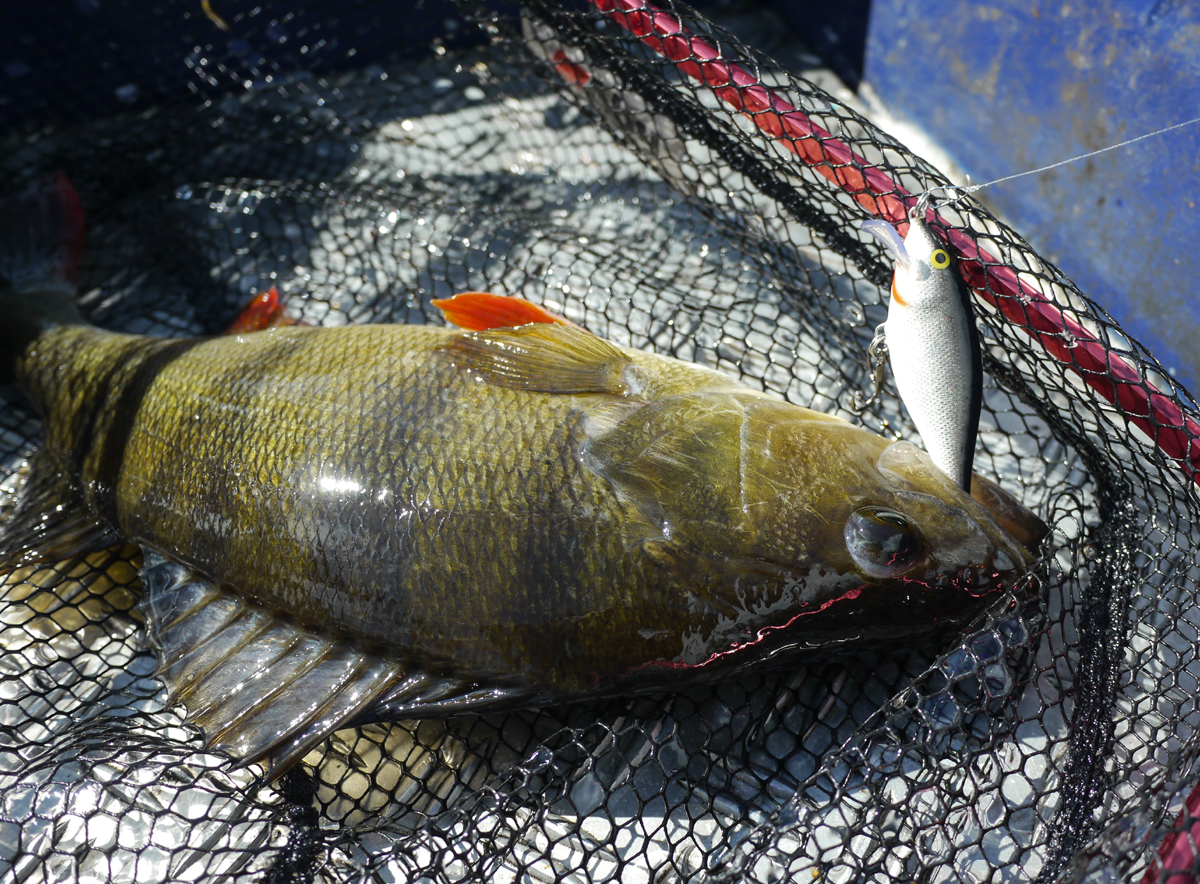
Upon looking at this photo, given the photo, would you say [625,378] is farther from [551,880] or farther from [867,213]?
[551,880]

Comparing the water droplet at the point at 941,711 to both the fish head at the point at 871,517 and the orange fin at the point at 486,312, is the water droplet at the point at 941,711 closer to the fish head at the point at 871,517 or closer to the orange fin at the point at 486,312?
the fish head at the point at 871,517

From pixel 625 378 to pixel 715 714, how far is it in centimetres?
99

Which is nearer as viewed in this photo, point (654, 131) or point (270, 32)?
point (654, 131)

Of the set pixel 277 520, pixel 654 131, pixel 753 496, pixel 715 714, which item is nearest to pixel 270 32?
pixel 654 131

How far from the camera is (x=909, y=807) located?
1.92m

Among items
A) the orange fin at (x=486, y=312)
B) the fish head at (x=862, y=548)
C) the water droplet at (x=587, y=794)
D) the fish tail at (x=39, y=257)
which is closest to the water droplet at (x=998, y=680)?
the fish head at (x=862, y=548)

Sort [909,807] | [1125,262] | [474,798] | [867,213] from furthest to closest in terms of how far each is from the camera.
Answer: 1. [1125,262]
2. [867,213]
3. [474,798]
4. [909,807]

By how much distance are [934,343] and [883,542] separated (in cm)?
51

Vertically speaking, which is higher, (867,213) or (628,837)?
(867,213)

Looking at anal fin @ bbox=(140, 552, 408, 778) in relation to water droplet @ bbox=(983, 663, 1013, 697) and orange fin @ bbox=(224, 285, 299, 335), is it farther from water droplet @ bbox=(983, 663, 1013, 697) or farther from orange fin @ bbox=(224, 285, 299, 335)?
water droplet @ bbox=(983, 663, 1013, 697)

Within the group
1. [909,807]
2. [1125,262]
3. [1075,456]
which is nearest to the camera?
[909,807]

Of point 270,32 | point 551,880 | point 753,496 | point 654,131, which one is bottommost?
point 551,880

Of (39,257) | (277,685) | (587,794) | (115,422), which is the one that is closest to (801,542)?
(587,794)

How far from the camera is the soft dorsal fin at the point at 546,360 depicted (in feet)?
7.41
